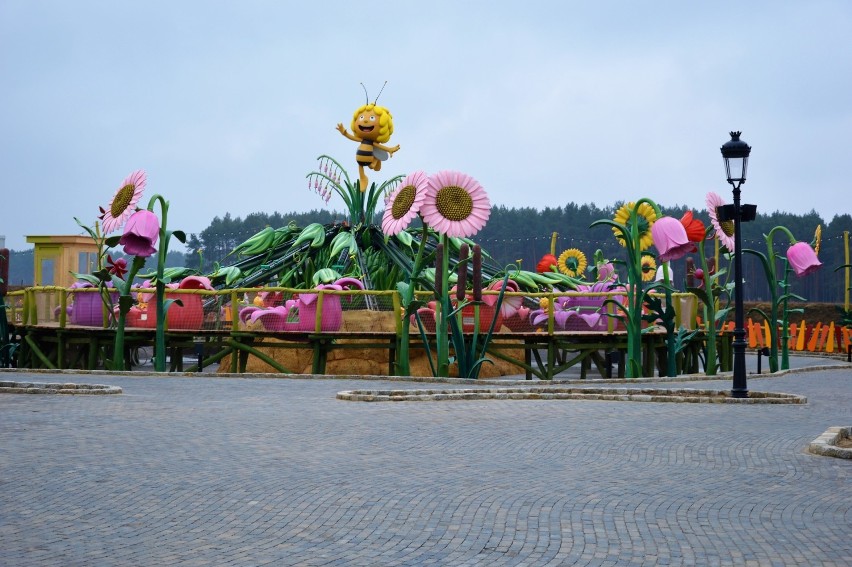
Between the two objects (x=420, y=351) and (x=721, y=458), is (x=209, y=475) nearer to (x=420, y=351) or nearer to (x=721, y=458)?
(x=721, y=458)

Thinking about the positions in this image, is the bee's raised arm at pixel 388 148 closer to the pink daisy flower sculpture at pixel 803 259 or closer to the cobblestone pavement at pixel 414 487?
the pink daisy flower sculpture at pixel 803 259

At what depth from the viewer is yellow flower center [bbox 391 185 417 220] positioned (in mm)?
23773

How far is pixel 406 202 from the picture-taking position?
23891 millimetres

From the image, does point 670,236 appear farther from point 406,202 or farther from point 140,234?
point 140,234

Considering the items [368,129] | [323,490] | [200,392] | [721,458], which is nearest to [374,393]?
[200,392]

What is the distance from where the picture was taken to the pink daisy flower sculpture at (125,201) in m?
24.2

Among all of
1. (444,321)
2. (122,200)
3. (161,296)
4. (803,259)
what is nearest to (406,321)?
(444,321)

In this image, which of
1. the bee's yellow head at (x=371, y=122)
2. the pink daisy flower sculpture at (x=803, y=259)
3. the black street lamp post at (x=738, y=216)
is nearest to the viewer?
the black street lamp post at (x=738, y=216)

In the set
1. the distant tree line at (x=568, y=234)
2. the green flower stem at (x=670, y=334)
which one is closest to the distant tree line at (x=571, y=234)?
the distant tree line at (x=568, y=234)

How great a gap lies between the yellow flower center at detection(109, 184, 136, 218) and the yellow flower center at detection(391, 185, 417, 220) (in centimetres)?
554

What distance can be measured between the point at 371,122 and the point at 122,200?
38.0 ft

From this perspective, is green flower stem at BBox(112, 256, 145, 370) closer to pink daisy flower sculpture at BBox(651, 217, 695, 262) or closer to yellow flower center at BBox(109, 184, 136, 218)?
yellow flower center at BBox(109, 184, 136, 218)

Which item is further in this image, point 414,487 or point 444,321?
point 444,321

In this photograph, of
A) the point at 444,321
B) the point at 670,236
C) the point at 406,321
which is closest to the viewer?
the point at 444,321
